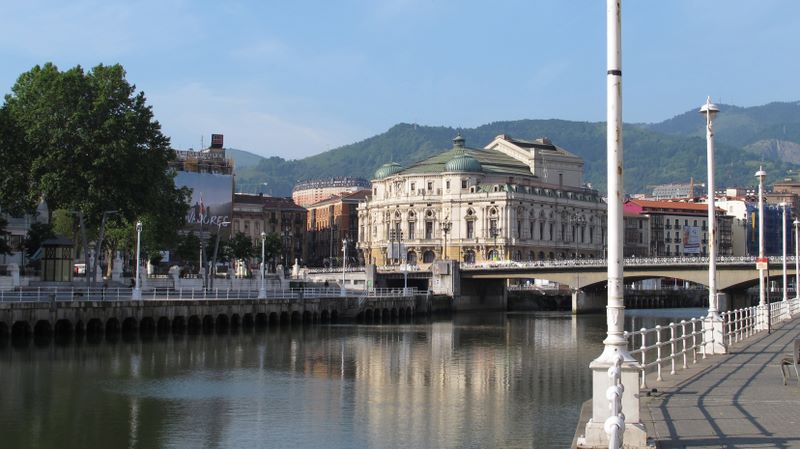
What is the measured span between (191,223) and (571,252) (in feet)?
223

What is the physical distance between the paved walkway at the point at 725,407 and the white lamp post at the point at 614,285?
1.05 meters

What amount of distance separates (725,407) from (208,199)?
414ft

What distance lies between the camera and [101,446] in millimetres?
27797

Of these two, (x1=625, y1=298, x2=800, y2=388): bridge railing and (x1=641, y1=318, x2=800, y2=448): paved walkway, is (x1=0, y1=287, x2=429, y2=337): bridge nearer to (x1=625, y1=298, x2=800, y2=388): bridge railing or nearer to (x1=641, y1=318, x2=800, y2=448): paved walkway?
(x1=625, y1=298, x2=800, y2=388): bridge railing

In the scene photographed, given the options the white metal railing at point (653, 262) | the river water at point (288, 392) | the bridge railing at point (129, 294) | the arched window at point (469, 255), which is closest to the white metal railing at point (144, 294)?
the bridge railing at point (129, 294)

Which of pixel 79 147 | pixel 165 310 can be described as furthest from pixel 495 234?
pixel 165 310

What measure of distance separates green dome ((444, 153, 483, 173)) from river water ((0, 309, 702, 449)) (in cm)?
10997

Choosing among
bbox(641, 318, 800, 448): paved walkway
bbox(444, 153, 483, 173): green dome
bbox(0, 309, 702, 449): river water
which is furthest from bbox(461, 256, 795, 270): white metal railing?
bbox(641, 318, 800, 448): paved walkway

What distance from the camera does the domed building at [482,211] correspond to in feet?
561

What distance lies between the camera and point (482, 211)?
565ft

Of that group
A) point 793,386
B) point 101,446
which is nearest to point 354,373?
point 101,446

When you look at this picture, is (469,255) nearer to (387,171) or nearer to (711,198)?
(387,171)

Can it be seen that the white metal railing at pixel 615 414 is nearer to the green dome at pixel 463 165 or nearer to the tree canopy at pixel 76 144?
the tree canopy at pixel 76 144

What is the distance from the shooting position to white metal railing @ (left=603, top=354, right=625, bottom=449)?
13.7m
